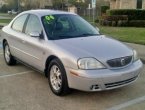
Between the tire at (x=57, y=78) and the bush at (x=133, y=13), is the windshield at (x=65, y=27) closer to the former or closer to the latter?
the tire at (x=57, y=78)

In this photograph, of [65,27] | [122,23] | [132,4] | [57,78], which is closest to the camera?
[57,78]

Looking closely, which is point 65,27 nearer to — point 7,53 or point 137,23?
point 7,53

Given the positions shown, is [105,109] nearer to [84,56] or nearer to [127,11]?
[84,56]

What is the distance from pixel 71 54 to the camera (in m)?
5.43

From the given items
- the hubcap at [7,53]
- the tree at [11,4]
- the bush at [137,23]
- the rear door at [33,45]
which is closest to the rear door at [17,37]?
the rear door at [33,45]

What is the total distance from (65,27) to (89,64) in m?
1.54

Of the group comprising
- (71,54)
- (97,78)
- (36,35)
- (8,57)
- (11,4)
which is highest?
(11,4)

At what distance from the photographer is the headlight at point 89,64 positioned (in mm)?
5258

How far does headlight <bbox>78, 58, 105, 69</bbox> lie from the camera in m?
5.26

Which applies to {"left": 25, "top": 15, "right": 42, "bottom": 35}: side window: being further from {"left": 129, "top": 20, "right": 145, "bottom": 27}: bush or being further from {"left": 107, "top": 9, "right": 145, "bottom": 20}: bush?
{"left": 107, "top": 9, "right": 145, "bottom": 20}: bush

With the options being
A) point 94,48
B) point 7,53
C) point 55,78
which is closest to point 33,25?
point 55,78

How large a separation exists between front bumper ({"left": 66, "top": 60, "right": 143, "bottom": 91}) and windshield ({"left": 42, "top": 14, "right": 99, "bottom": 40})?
1160mm

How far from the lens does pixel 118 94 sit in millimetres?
5844

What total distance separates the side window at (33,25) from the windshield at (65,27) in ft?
0.50
